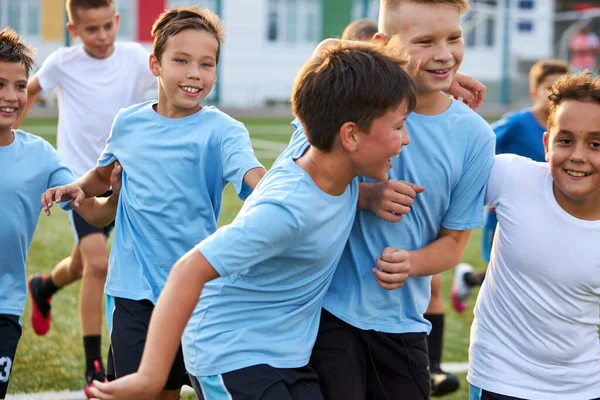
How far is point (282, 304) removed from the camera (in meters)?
2.78

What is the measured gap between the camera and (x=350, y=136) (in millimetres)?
→ 2723

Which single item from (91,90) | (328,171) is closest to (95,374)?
(91,90)

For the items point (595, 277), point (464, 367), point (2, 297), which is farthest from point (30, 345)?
point (595, 277)

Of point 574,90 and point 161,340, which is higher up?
point 574,90

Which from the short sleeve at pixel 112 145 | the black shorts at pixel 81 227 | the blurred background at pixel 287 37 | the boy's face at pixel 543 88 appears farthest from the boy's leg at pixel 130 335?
the blurred background at pixel 287 37

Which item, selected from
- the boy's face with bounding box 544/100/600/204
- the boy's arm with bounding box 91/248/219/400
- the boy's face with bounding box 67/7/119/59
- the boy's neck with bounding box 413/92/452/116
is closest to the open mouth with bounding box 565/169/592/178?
the boy's face with bounding box 544/100/600/204

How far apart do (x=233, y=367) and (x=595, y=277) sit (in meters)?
1.26

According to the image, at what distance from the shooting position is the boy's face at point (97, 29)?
18.7 ft

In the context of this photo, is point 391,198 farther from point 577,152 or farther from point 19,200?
point 19,200

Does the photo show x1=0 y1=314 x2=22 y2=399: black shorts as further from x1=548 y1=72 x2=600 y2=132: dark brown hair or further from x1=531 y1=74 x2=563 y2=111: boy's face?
x1=531 y1=74 x2=563 y2=111: boy's face

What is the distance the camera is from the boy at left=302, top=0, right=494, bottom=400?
120 inches

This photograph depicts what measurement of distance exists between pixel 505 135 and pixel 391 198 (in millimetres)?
3168

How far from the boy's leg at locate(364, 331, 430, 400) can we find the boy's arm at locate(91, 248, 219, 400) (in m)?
0.89

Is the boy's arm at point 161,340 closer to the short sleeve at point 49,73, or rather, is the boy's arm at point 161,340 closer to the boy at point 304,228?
the boy at point 304,228
